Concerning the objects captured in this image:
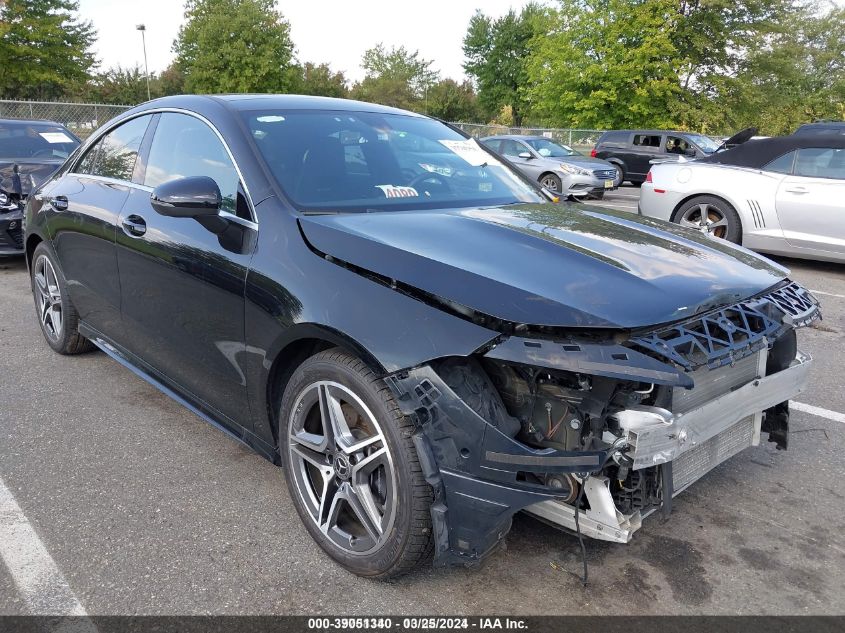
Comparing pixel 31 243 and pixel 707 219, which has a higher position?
pixel 31 243

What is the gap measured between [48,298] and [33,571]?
8.87ft

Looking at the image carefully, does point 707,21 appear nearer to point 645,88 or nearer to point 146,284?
point 645,88

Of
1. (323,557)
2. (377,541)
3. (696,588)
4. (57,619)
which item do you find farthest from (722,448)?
(57,619)

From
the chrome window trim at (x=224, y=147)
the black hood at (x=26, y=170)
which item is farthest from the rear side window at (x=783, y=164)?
the black hood at (x=26, y=170)

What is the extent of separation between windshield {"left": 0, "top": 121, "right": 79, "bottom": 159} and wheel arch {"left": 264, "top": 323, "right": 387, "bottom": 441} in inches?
293

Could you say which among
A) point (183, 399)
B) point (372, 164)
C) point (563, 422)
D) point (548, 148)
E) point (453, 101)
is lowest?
point (183, 399)

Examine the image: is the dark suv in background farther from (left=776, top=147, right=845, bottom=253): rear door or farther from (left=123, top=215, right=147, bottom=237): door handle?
(left=123, top=215, right=147, bottom=237): door handle

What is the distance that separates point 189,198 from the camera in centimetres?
256

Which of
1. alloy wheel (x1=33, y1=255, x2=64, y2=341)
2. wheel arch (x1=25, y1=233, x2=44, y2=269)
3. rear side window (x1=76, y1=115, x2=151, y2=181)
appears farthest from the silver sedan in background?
rear side window (x1=76, y1=115, x2=151, y2=181)

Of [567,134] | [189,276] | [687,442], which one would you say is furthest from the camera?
[567,134]

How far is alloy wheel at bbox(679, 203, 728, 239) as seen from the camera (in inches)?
311

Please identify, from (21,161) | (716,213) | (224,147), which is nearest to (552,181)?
(716,213)

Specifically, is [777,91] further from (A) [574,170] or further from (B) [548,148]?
(A) [574,170]

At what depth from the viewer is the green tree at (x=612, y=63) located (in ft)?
100
